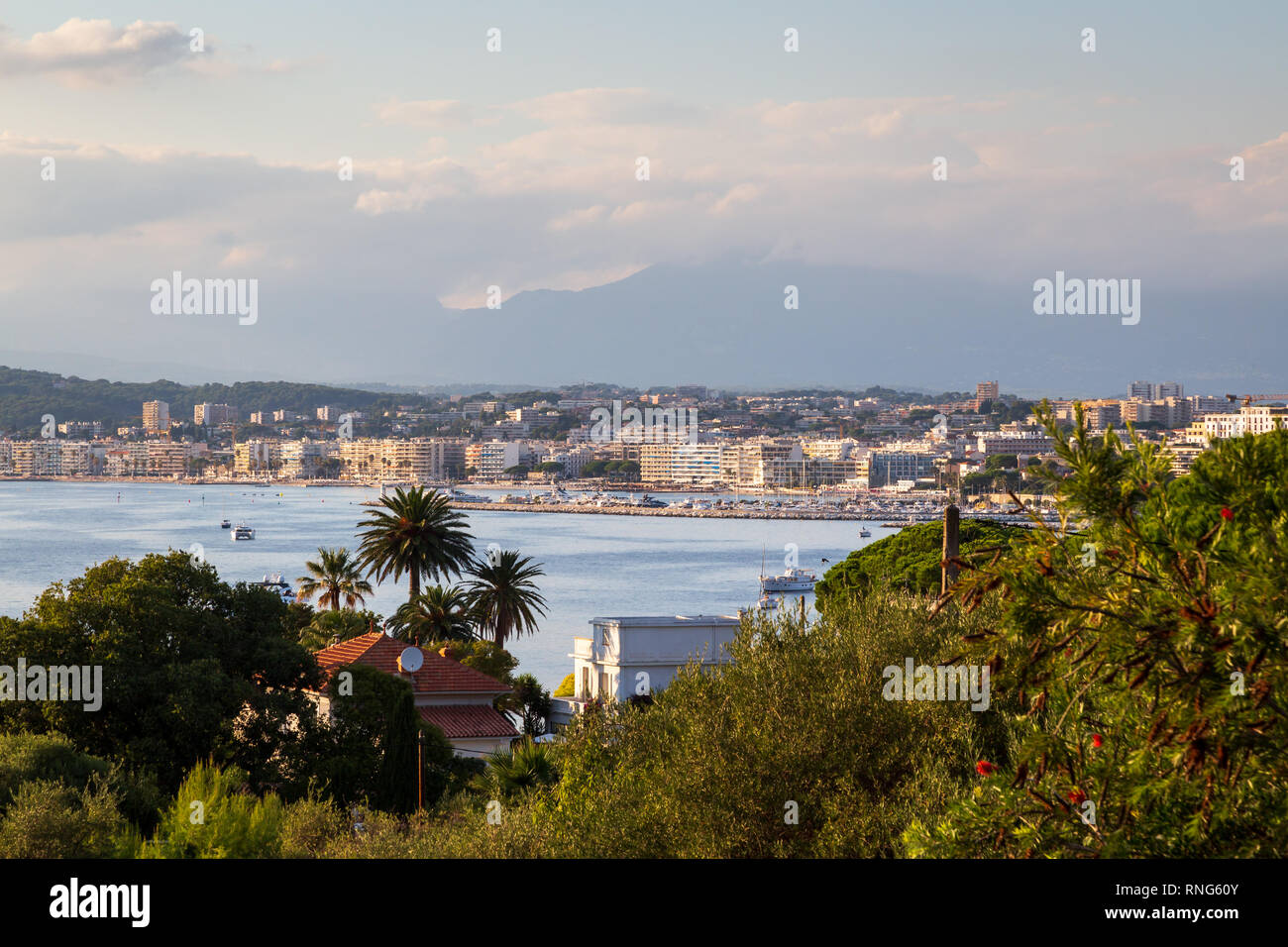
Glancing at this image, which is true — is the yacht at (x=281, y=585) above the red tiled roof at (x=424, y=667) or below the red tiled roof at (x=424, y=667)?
below

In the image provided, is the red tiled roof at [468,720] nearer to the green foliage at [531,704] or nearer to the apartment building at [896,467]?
the green foliage at [531,704]

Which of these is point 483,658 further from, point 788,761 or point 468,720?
point 788,761

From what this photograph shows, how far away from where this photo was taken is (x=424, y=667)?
81.5 feet

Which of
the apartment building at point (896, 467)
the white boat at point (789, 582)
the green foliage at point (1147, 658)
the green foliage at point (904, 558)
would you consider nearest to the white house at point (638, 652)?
the green foliage at point (904, 558)

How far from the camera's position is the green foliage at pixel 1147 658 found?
4102 mm

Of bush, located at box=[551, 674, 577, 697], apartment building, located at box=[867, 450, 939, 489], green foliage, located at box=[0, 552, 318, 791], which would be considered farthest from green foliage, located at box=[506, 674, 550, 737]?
apartment building, located at box=[867, 450, 939, 489]

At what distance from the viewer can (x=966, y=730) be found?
30.8 feet

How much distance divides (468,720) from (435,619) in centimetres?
1130

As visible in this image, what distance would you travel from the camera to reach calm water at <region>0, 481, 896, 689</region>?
71312mm

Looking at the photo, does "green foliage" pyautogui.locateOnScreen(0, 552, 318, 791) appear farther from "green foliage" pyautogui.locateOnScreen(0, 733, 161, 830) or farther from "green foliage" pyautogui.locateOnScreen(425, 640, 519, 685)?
"green foliage" pyautogui.locateOnScreen(425, 640, 519, 685)


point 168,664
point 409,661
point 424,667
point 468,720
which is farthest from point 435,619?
point 168,664

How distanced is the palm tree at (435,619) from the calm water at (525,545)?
44.3 ft
